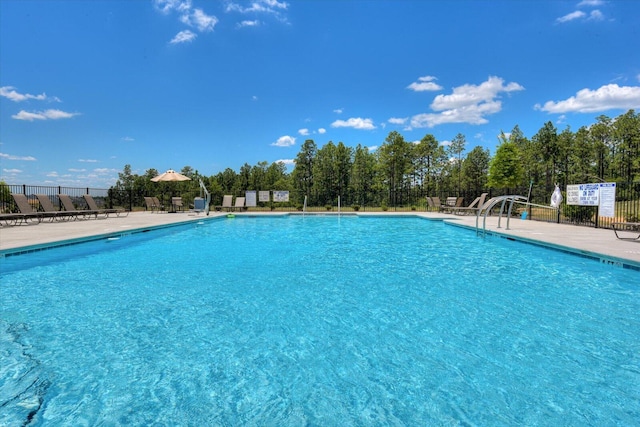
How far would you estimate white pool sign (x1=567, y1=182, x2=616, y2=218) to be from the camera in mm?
8805

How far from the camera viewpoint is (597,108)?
1441 inches

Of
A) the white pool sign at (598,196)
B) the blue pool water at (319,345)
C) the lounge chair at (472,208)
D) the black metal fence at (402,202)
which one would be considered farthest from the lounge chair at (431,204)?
the blue pool water at (319,345)

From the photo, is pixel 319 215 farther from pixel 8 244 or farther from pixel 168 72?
pixel 8 244

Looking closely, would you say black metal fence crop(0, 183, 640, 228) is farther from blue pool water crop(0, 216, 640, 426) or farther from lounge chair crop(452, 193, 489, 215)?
blue pool water crop(0, 216, 640, 426)

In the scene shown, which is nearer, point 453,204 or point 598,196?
point 598,196

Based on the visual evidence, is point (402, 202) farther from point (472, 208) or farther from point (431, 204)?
point (472, 208)

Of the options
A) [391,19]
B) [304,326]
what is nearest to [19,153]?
[391,19]

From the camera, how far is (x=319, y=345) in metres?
3.09

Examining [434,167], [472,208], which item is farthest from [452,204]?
[434,167]

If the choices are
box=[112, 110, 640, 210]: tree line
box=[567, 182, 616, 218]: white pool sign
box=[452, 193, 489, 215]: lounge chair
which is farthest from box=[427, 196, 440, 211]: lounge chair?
box=[567, 182, 616, 218]: white pool sign

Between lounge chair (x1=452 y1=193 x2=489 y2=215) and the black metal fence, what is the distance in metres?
0.99

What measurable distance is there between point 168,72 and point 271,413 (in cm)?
2041

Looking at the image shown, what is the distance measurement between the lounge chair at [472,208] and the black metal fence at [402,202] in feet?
3.25

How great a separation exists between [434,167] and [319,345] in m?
32.0
